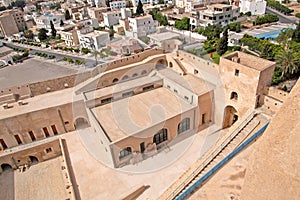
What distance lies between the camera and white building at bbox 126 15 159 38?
6268 centimetres

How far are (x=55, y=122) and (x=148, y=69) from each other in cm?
1391

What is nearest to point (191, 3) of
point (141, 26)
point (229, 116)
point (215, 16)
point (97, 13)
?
point (215, 16)

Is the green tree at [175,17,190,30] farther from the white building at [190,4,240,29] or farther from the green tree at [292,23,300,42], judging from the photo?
the green tree at [292,23,300,42]

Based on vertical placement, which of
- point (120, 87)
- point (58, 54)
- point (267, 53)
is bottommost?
point (58, 54)

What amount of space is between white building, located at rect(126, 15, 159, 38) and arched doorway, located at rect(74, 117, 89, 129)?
1538 inches

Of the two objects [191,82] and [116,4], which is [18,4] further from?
[191,82]

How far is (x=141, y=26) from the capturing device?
210 ft

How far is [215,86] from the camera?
2452 cm

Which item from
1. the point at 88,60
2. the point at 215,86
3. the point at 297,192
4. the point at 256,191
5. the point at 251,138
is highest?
the point at 297,192

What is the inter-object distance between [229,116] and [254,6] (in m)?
64.4

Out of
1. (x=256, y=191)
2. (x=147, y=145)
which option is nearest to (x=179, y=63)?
(x=147, y=145)

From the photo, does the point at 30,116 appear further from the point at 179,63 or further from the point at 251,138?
the point at 251,138

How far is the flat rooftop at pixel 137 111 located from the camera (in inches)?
851

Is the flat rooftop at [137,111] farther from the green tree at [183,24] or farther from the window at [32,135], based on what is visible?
the green tree at [183,24]
